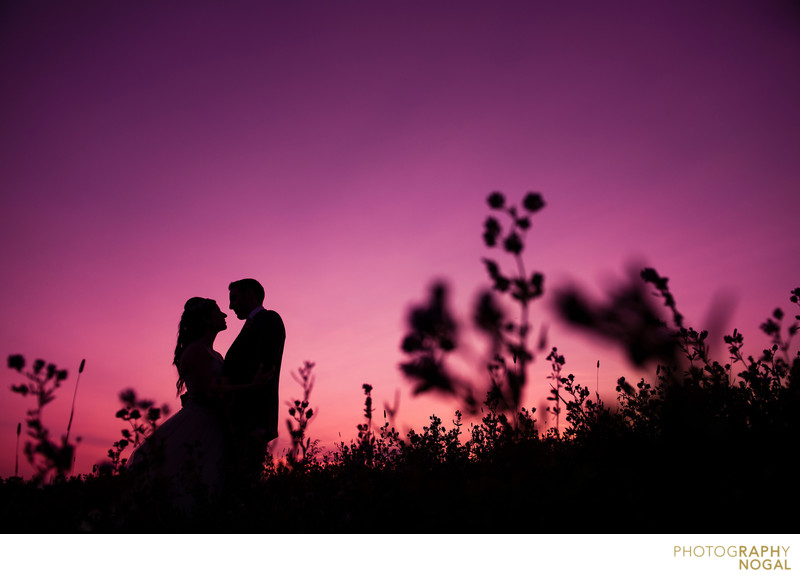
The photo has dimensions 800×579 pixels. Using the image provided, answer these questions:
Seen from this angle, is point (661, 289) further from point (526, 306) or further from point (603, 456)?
point (603, 456)

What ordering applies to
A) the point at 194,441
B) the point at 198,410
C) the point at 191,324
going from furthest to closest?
1. the point at 191,324
2. the point at 198,410
3. the point at 194,441

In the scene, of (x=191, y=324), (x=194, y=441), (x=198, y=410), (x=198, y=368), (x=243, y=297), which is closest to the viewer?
(x=194, y=441)

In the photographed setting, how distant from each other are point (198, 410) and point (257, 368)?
0.70 metres

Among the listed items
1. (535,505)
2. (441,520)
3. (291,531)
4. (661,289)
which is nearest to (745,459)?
(535,505)

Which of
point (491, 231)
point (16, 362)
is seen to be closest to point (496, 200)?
point (491, 231)

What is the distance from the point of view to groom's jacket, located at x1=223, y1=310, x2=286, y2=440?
490 centimetres

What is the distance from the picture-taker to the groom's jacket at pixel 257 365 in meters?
4.90

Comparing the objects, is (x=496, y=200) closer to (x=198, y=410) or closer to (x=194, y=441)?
(x=194, y=441)

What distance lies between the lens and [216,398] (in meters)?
4.20

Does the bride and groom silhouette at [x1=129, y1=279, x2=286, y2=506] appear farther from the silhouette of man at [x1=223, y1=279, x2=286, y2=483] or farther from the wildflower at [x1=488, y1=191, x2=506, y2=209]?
the wildflower at [x1=488, y1=191, x2=506, y2=209]

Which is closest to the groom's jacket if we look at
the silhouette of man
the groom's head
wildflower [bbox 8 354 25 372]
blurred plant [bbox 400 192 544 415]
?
the silhouette of man

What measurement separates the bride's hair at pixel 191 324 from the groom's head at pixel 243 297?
0.52 m

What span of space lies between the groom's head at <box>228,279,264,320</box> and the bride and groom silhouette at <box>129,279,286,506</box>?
0.21 meters
